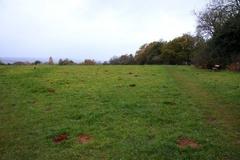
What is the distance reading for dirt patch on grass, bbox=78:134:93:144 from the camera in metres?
11.0

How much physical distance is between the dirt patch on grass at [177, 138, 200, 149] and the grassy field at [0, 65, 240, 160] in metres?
0.03

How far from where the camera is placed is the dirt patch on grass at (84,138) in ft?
36.1

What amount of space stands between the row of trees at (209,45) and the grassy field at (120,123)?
9.03 ft

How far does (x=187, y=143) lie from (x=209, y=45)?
11377 mm

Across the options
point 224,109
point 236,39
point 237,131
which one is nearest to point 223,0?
point 236,39

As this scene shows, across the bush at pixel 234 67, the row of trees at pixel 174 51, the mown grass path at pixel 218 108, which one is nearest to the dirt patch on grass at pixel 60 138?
the mown grass path at pixel 218 108

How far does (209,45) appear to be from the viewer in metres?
21.0

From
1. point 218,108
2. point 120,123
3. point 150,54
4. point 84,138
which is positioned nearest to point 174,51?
point 150,54

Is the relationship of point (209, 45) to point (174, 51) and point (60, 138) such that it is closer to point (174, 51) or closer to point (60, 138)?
point (60, 138)

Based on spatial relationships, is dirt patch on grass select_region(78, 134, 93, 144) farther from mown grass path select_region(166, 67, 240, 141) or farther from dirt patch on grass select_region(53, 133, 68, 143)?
mown grass path select_region(166, 67, 240, 141)

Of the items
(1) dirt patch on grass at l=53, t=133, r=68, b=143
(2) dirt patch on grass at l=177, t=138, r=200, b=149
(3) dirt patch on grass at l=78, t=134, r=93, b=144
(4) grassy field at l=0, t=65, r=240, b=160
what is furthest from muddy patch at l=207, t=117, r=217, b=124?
(1) dirt patch on grass at l=53, t=133, r=68, b=143

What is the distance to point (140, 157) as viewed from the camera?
31.7ft

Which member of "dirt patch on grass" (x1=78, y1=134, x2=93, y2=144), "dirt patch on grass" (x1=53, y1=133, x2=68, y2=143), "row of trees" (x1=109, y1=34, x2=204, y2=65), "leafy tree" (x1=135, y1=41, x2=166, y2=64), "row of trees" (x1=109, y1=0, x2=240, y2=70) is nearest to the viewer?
"dirt patch on grass" (x1=78, y1=134, x2=93, y2=144)

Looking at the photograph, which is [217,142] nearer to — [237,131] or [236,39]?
[237,131]
